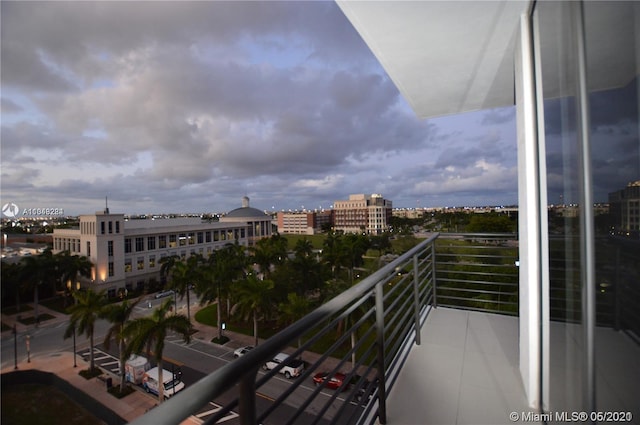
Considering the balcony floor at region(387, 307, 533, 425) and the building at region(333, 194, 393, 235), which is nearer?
the balcony floor at region(387, 307, 533, 425)

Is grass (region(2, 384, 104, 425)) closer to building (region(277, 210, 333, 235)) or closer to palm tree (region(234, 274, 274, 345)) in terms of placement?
palm tree (region(234, 274, 274, 345))

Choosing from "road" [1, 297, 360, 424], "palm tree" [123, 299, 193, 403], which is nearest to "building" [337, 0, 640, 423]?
"road" [1, 297, 360, 424]

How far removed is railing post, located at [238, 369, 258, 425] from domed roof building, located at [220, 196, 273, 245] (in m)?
40.8

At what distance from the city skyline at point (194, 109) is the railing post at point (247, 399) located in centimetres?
243

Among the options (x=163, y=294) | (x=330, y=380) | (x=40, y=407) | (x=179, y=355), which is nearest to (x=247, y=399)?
(x=330, y=380)

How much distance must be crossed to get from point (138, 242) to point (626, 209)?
102 ft

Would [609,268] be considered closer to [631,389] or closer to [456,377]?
[631,389]

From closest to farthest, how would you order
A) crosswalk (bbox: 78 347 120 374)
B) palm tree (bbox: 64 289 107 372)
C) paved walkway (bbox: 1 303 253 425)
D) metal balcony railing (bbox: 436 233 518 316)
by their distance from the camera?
1. metal balcony railing (bbox: 436 233 518 316)
2. paved walkway (bbox: 1 303 253 425)
3. palm tree (bbox: 64 289 107 372)
4. crosswalk (bbox: 78 347 120 374)

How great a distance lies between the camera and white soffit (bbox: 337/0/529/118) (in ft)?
5.87

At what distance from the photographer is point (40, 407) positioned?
11547 millimetres

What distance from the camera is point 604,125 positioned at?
73 cm

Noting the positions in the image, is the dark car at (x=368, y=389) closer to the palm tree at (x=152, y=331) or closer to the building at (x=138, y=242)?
the palm tree at (x=152, y=331)

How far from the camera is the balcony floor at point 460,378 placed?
1.64 meters

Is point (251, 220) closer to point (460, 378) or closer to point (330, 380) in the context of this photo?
point (460, 378)
